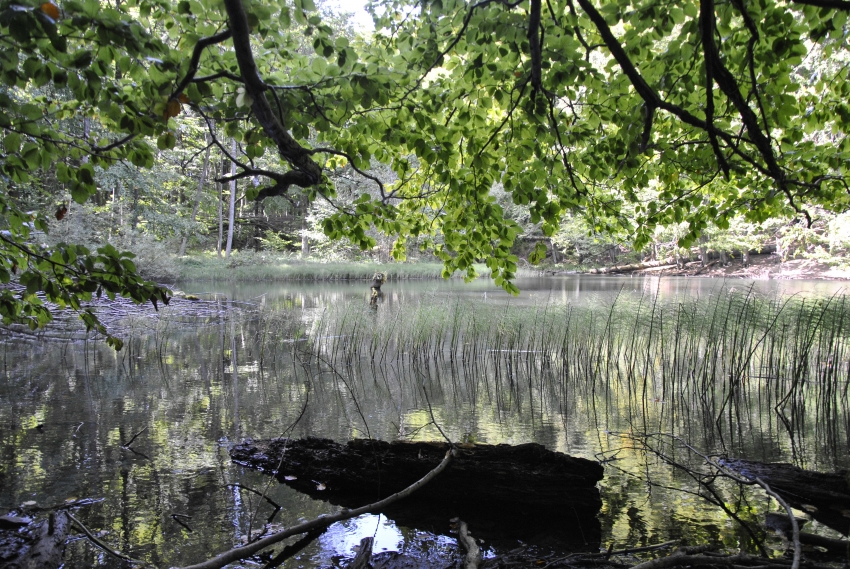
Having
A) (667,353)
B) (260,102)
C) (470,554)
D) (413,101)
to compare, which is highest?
(413,101)

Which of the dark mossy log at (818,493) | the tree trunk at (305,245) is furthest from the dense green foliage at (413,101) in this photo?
the tree trunk at (305,245)

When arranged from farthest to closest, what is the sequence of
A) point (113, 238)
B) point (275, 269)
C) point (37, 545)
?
→ 1. point (275, 269)
2. point (113, 238)
3. point (37, 545)

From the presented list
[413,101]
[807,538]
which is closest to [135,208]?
[413,101]

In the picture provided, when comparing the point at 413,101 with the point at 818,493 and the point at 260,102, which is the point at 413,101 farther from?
the point at 818,493

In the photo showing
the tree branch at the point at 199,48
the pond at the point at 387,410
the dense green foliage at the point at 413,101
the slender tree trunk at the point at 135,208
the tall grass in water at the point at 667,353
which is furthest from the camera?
the slender tree trunk at the point at 135,208

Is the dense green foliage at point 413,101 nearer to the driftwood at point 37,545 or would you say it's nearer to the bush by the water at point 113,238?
the driftwood at point 37,545

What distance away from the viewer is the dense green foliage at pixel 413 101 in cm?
216

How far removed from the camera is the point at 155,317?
12.3 m

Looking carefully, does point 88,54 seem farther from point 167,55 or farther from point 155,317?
point 155,317

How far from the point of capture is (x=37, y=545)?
2689 millimetres

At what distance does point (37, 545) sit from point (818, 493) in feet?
14.7

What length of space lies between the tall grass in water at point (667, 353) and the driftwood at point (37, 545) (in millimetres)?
5048

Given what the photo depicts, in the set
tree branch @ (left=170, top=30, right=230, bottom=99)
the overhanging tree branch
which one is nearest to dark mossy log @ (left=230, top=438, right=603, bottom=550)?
the overhanging tree branch

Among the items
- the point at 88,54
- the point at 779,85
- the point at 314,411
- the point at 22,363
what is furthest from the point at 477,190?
the point at 22,363
